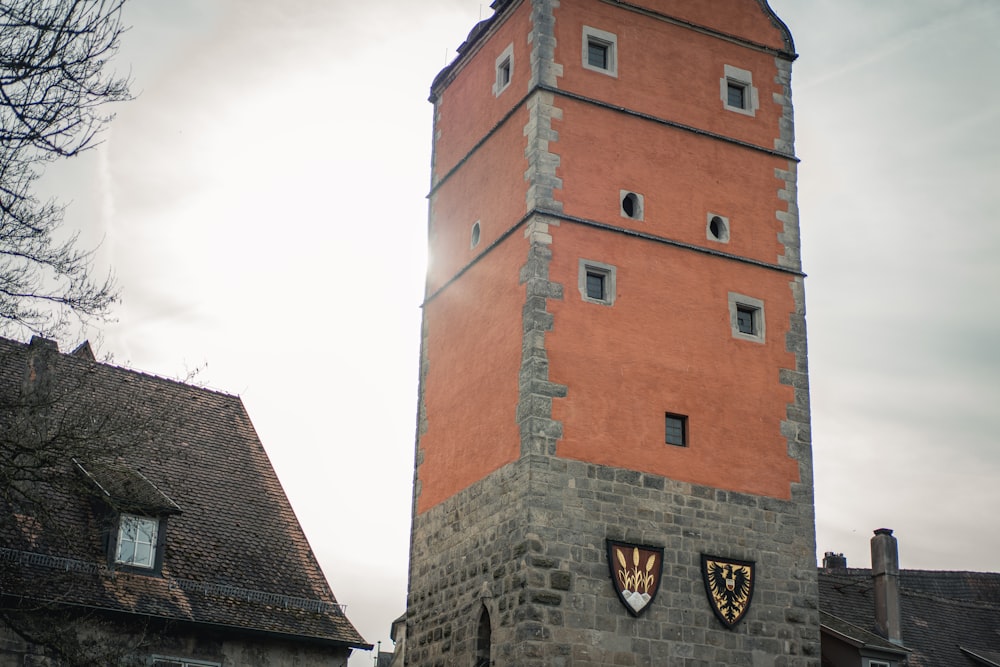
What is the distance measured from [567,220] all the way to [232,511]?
6010 mm

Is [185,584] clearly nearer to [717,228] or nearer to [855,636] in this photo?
[717,228]

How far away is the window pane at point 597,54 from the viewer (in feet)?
65.8

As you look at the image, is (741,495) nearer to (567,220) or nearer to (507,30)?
(567,220)

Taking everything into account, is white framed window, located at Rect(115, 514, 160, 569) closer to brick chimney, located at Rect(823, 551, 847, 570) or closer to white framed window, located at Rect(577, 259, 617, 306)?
white framed window, located at Rect(577, 259, 617, 306)

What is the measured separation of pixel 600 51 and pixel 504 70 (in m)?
1.48

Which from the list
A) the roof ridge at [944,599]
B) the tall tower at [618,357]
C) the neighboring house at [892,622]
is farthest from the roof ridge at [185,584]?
the roof ridge at [944,599]

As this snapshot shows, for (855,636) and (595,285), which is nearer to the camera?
(595,285)

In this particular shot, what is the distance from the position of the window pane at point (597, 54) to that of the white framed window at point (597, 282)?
9.93ft

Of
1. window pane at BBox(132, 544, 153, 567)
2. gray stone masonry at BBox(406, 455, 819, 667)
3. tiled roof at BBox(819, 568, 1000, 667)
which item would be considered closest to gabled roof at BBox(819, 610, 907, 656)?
tiled roof at BBox(819, 568, 1000, 667)

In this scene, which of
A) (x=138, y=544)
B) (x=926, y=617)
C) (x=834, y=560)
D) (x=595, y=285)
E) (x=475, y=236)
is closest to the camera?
(x=138, y=544)

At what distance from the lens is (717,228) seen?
20125 mm

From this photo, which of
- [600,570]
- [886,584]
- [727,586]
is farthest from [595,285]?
[886,584]

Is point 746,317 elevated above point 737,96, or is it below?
below

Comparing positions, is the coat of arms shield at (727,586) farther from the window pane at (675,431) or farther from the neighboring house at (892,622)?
the neighboring house at (892,622)
